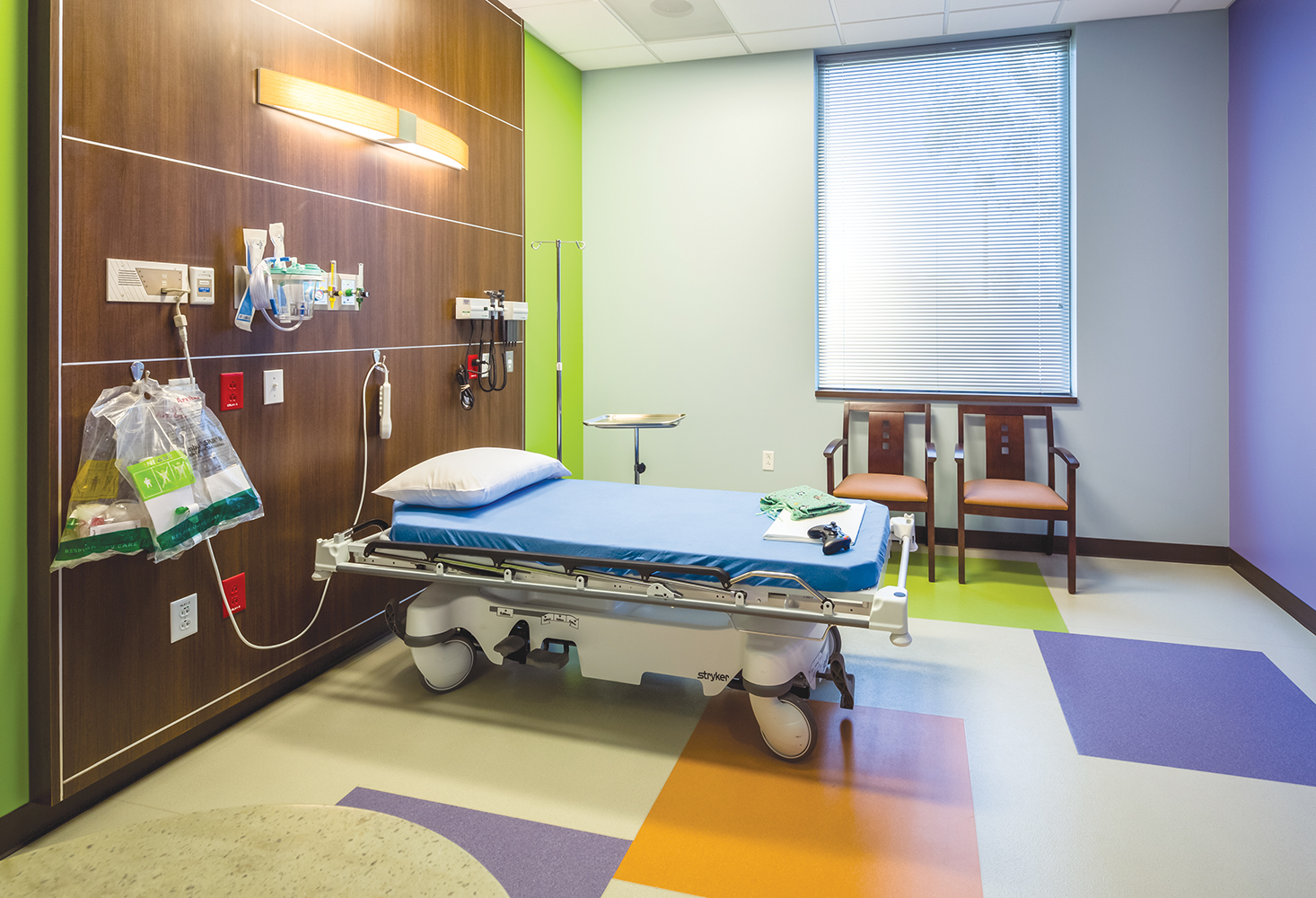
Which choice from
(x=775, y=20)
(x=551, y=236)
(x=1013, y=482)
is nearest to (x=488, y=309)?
(x=551, y=236)

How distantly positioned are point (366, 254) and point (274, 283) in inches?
24.3

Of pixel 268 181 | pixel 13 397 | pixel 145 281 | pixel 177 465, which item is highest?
pixel 268 181

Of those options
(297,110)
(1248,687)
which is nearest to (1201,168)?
(1248,687)

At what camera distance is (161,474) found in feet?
6.84

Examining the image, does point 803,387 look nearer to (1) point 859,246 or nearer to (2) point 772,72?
(1) point 859,246

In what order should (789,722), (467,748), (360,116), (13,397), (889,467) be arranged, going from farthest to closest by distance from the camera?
(889,467) → (360,116) → (467,748) → (789,722) → (13,397)

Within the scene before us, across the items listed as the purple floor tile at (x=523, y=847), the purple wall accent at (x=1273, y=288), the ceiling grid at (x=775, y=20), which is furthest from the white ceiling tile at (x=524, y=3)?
the purple floor tile at (x=523, y=847)

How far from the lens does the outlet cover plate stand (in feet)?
8.41

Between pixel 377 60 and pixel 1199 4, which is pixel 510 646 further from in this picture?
pixel 1199 4

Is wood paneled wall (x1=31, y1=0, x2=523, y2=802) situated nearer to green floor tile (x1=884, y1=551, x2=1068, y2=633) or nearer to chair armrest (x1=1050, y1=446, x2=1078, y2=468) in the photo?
green floor tile (x1=884, y1=551, x2=1068, y2=633)

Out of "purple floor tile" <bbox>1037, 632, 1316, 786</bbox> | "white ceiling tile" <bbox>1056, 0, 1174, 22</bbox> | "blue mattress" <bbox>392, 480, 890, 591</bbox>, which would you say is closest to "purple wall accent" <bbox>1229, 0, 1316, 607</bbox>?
"white ceiling tile" <bbox>1056, 0, 1174, 22</bbox>

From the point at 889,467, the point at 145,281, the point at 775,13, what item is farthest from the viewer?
the point at 889,467

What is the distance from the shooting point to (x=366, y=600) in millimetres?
3271

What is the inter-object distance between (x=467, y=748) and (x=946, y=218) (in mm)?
3754
